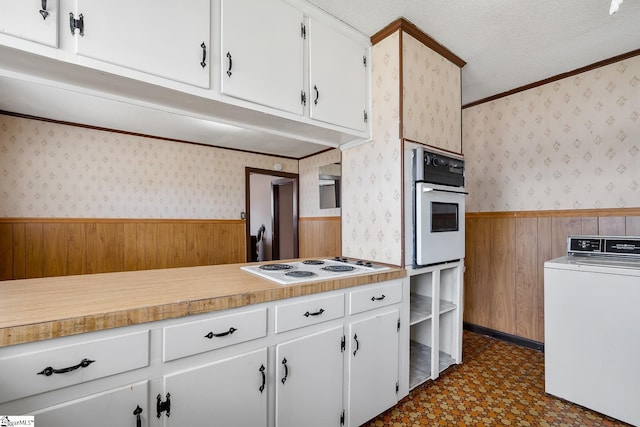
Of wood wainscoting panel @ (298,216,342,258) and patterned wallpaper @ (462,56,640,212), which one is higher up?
patterned wallpaper @ (462,56,640,212)

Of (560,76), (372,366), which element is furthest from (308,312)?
(560,76)

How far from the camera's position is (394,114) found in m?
1.93

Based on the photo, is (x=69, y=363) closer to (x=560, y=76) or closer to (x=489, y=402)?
(x=489, y=402)

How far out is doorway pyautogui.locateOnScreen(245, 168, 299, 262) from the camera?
4964 mm

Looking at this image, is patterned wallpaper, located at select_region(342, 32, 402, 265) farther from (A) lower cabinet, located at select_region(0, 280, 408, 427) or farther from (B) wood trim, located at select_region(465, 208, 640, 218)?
(B) wood trim, located at select_region(465, 208, 640, 218)

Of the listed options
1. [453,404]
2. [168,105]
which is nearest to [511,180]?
[453,404]

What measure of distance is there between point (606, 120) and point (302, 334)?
2.86 m

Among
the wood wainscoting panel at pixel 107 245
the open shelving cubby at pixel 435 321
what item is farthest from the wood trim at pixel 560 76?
the wood wainscoting panel at pixel 107 245

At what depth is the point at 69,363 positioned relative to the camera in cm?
87

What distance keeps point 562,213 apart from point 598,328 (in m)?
1.08

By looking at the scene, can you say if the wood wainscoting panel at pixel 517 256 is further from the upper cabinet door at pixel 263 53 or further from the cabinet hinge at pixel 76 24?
the cabinet hinge at pixel 76 24

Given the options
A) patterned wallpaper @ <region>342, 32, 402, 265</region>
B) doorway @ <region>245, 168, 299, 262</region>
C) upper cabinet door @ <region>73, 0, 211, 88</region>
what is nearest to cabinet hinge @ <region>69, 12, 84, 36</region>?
upper cabinet door @ <region>73, 0, 211, 88</region>

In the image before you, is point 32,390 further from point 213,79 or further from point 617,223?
point 617,223

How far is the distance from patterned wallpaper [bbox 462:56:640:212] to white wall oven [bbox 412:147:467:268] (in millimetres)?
998
